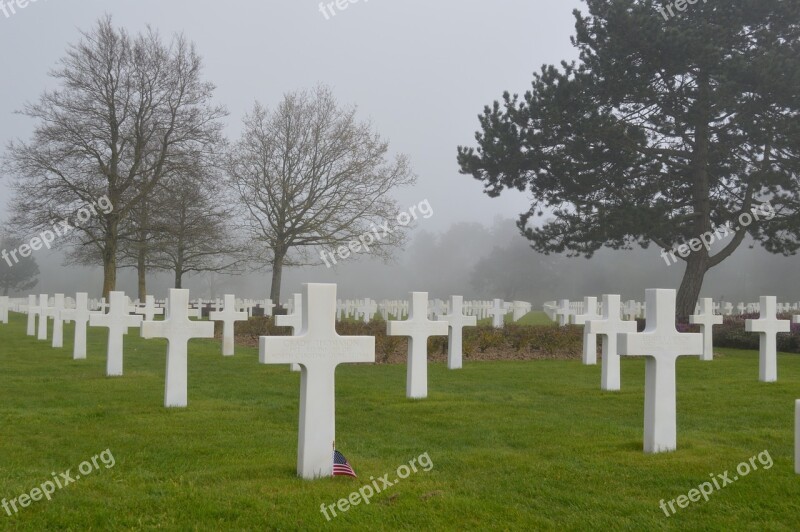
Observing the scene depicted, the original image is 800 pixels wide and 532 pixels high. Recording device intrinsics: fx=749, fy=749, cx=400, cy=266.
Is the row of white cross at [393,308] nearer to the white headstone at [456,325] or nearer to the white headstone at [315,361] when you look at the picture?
the white headstone at [456,325]

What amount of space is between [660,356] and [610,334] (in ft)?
13.3

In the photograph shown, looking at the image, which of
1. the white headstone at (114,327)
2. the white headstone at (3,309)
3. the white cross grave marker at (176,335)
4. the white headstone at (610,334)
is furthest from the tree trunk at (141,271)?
the white headstone at (610,334)

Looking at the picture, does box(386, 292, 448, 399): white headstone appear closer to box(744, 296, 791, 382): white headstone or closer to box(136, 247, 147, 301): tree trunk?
box(744, 296, 791, 382): white headstone

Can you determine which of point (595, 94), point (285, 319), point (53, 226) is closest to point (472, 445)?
point (285, 319)

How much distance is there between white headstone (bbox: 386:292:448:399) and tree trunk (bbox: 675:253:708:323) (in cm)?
1468

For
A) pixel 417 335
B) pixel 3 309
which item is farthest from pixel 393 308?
pixel 417 335

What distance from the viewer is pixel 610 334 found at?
33.3 feet

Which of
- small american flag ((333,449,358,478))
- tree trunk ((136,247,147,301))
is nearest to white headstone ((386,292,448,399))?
small american flag ((333,449,358,478))

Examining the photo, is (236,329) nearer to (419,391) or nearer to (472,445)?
(419,391)

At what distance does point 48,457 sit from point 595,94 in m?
19.5

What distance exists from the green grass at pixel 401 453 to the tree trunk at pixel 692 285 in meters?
11.4

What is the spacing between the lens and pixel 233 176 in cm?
2781

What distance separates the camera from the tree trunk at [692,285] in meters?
21.7

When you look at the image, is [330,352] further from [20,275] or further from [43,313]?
[20,275]
